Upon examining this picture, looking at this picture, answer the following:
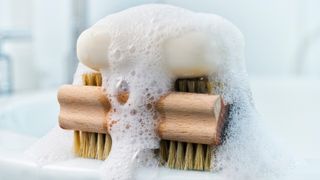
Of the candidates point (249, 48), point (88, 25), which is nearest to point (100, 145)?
point (88, 25)

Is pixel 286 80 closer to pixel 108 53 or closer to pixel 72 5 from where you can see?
pixel 72 5

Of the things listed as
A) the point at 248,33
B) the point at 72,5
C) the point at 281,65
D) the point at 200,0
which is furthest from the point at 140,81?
the point at 281,65

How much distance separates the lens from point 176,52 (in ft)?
1.81

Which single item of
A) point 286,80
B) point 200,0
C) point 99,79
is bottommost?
point 286,80

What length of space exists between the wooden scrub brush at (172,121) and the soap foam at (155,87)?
0.5 inches

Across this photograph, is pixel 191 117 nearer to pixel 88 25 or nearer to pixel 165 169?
pixel 165 169

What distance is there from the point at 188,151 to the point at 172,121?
0.04 metres

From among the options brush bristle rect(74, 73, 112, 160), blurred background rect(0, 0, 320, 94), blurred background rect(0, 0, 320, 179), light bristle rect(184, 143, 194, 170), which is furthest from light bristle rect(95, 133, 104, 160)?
blurred background rect(0, 0, 320, 94)

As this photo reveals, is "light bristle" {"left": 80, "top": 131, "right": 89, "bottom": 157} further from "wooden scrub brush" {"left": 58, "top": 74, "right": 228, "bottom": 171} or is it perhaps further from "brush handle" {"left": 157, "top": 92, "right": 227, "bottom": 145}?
"brush handle" {"left": 157, "top": 92, "right": 227, "bottom": 145}

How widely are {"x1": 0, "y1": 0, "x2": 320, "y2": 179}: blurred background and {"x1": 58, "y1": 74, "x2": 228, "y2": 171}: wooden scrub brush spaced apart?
609 millimetres

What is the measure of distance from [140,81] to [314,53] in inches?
60.1

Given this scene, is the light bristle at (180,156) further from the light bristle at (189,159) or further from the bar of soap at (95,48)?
the bar of soap at (95,48)

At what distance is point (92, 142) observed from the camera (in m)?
0.62

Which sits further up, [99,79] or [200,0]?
[200,0]
